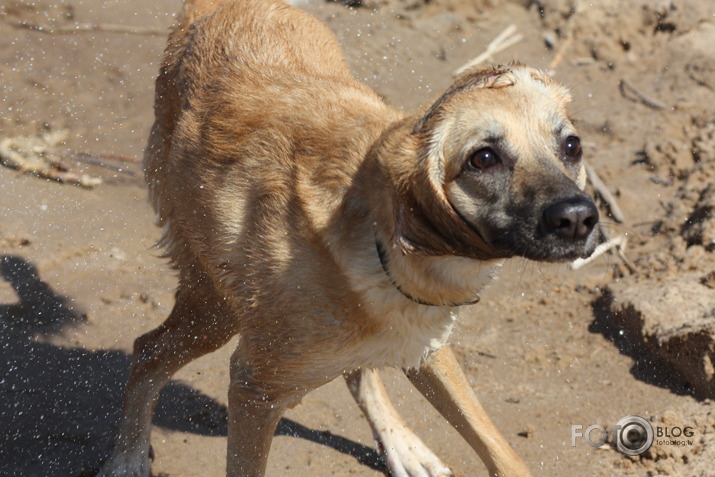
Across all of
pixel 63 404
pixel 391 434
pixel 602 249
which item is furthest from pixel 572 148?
pixel 63 404

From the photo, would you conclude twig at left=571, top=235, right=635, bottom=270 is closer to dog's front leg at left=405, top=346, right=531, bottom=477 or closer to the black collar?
dog's front leg at left=405, top=346, right=531, bottom=477

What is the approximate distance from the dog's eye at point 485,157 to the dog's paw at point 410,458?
8.11 ft

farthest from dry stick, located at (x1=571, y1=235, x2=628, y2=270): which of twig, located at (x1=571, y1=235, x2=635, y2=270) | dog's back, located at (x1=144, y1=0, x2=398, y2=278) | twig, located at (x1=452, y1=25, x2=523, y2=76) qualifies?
twig, located at (x1=452, y1=25, x2=523, y2=76)

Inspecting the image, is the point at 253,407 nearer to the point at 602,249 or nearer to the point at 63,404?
the point at 63,404

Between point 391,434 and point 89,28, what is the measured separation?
587 centimetres

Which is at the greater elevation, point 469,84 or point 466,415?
point 469,84

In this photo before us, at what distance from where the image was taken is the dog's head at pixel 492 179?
10.3 feet

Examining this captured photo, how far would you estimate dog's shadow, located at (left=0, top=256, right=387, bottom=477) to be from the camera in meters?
5.25

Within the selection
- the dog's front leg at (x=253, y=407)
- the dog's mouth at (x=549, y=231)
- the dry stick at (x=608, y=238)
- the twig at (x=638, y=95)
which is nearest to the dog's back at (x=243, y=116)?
the dog's front leg at (x=253, y=407)

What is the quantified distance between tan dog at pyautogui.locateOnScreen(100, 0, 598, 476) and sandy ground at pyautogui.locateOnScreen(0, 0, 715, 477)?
A: 34 centimetres

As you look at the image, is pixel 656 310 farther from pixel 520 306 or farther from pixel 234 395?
pixel 234 395

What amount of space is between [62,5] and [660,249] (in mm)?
6516

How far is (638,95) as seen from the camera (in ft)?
26.9

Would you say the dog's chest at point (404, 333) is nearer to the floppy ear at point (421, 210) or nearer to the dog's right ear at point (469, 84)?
the floppy ear at point (421, 210)
